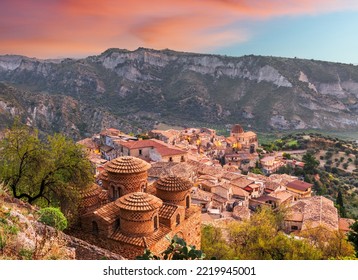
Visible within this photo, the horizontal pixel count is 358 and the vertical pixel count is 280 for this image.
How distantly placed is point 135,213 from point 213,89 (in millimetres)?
123986

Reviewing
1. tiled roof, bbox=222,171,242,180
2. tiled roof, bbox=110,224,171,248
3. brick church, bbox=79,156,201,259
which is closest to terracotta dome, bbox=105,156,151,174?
brick church, bbox=79,156,201,259

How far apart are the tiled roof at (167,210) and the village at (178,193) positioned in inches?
1.2

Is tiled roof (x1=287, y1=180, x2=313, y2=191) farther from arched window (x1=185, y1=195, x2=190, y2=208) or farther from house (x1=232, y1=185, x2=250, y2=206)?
arched window (x1=185, y1=195, x2=190, y2=208)

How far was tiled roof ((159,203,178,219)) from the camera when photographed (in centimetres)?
1029

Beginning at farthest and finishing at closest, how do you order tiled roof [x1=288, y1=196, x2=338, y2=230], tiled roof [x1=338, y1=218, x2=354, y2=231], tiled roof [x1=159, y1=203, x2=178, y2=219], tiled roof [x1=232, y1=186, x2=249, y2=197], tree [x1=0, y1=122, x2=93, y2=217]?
tiled roof [x1=232, y1=186, x2=249, y2=197] → tiled roof [x1=338, y1=218, x2=354, y2=231] → tiled roof [x1=288, y1=196, x2=338, y2=230] → tree [x1=0, y1=122, x2=93, y2=217] → tiled roof [x1=159, y1=203, x2=178, y2=219]

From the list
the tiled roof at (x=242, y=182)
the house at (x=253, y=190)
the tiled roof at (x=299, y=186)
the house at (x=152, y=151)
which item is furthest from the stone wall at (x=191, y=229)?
the tiled roof at (x=299, y=186)

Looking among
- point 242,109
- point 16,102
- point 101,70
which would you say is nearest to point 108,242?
point 16,102

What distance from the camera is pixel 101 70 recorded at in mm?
123812

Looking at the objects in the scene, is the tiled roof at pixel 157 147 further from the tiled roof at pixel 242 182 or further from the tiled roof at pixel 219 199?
the tiled roof at pixel 219 199

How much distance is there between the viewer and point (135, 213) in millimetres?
9289

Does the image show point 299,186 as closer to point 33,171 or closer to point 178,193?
point 178,193

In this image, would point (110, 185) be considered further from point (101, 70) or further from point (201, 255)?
point (101, 70)

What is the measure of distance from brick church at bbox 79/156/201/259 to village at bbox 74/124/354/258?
0.09ft

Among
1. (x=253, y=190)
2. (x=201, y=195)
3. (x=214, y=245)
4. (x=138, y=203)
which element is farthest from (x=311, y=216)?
(x=138, y=203)
